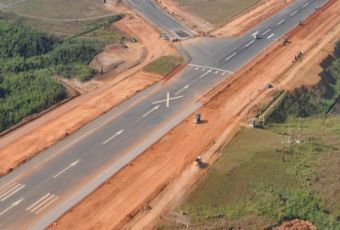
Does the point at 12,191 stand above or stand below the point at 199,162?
below

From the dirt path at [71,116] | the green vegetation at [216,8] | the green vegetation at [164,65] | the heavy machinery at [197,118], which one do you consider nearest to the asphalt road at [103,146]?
the dirt path at [71,116]

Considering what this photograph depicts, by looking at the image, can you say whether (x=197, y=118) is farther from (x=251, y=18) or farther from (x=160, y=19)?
(x=160, y=19)

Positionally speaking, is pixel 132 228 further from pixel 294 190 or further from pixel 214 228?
pixel 294 190

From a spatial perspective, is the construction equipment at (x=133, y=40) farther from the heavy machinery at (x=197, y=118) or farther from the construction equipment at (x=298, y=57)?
the heavy machinery at (x=197, y=118)

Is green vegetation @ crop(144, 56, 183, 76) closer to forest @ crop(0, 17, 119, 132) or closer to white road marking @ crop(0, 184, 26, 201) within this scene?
forest @ crop(0, 17, 119, 132)

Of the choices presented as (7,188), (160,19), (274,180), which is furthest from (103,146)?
(160,19)

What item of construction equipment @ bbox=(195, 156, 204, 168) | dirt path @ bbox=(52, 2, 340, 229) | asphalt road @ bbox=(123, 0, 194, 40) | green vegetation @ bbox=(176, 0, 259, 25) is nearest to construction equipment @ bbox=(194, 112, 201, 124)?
dirt path @ bbox=(52, 2, 340, 229)

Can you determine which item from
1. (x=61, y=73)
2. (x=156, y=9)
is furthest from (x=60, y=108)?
(x=156, y=9)
